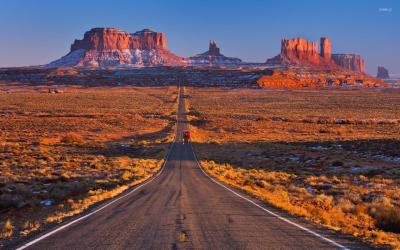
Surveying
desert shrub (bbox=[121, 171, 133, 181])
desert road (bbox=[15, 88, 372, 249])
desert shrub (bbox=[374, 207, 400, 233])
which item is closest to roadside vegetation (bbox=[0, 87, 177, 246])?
desert shrub (bbox=[121, 171, 133, 181])

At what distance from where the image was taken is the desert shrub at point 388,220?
13173 mm

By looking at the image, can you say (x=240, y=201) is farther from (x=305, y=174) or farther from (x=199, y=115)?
(x=199, y=115)

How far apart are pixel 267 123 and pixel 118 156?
41636 millimetres

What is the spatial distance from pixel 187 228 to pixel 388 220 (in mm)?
7325

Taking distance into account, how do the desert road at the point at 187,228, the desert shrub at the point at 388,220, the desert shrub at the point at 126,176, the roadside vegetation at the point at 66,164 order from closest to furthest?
1. the desert road at the point at 187,228
2. the desert shrub at the point at 388,220
3. the roadside vegetation at the point at 66,164
4. the desert shrub at the point at 126,176

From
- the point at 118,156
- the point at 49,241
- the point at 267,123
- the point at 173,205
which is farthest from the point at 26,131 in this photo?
the point at 49,241

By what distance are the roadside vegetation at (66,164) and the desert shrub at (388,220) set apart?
401 inches

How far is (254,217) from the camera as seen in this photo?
1223 cm

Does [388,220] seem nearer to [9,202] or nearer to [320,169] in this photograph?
[9,202]

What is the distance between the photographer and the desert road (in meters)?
8.75

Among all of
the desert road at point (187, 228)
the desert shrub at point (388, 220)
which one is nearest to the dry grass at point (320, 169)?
the desert shrub at point (388, 220)

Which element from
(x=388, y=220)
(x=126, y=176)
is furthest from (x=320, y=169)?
(x=388, y=220)

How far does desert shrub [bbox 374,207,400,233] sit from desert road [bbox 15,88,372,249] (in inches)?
135

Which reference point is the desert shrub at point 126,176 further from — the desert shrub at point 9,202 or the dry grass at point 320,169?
the desert shrub at point 9,202
